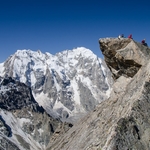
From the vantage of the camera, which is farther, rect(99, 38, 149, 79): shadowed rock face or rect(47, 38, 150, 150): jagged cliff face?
rect(99, 38, 149, 79): shadowed rock face

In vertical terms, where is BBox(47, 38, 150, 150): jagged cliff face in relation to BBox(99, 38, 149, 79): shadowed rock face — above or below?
below

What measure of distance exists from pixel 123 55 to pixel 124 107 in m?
6.18

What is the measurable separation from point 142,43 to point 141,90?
8.16 m

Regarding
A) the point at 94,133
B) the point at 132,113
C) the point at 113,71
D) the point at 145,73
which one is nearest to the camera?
the point at 132,113

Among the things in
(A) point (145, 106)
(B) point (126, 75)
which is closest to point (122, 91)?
(B) point (126, 75)

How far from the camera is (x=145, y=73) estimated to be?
19844mm

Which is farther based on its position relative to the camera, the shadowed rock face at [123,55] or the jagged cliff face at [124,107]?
→ the shadowed rock face at [123,55]

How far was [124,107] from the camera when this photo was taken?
1948 cm

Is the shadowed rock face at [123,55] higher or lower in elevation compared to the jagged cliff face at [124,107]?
higher

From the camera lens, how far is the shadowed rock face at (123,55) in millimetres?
23312

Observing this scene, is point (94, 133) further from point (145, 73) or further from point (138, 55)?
point (138, 55)

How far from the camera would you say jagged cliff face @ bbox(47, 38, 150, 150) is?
605 inches

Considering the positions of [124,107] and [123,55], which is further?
[123,55]

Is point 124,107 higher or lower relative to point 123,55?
lower
